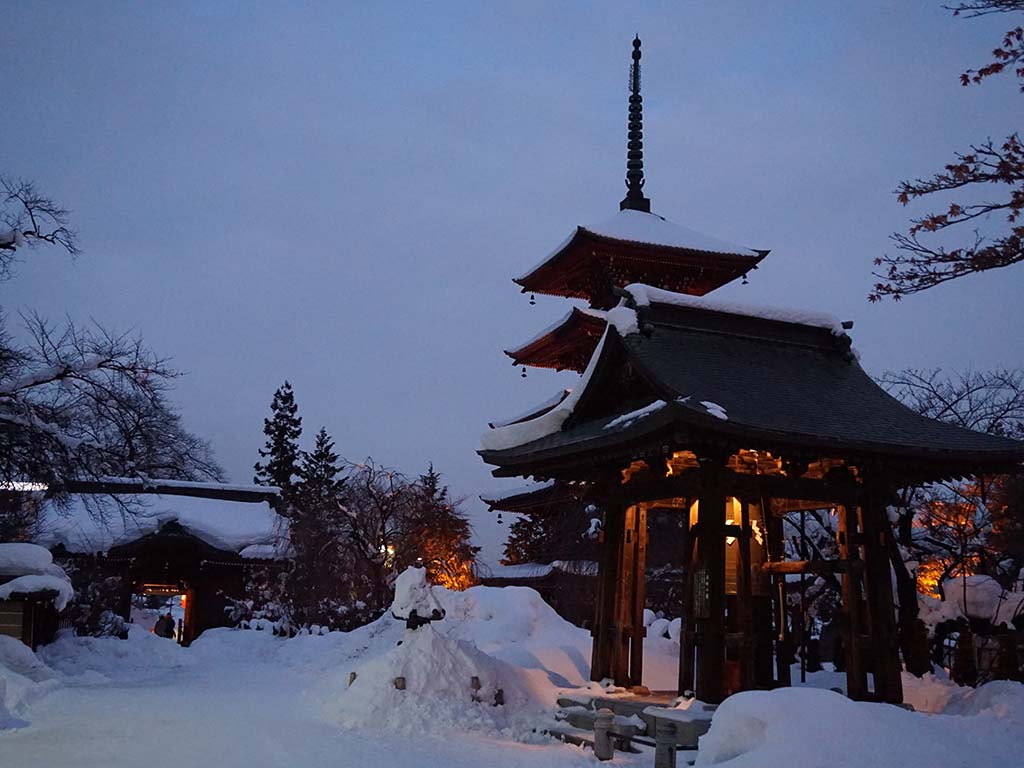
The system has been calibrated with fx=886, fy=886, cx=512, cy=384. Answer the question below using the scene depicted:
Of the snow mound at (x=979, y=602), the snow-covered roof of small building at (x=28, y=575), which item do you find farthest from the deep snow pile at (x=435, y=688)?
the snow-covered roof of small building at (x=28, y=575)

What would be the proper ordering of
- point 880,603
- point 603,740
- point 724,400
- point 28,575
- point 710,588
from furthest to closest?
1. point 28,575
2. point 880,603
3. point 724,400
4. point 710,588
5. point 603,740

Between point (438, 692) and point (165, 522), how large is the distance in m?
22.3

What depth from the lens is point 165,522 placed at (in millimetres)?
32375

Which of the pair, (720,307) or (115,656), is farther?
(115,656)

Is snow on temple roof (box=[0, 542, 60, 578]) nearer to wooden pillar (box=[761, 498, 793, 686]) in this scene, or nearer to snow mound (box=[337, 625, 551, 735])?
snow mound (box=[337, 625, 551, 735])

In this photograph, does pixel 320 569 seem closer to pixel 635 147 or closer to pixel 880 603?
pixel 635 147

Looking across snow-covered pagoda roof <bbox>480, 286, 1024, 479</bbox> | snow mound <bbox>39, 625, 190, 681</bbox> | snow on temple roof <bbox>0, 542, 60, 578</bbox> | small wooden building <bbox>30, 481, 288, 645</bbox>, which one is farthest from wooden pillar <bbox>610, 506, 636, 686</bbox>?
small wooden building <bbox>30, 481, 288, 645</bbox>

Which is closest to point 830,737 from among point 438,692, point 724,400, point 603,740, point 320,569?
point 603,740

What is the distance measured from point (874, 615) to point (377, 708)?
7057 millimetres

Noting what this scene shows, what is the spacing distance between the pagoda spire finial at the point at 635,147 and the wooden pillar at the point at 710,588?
15269 millimetres

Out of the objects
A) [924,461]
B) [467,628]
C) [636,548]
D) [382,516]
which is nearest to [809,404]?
[924,461]

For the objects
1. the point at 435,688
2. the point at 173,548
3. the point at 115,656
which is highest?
the point at 173,548

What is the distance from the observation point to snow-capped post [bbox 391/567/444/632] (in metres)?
14.6

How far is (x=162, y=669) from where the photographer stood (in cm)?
2389
